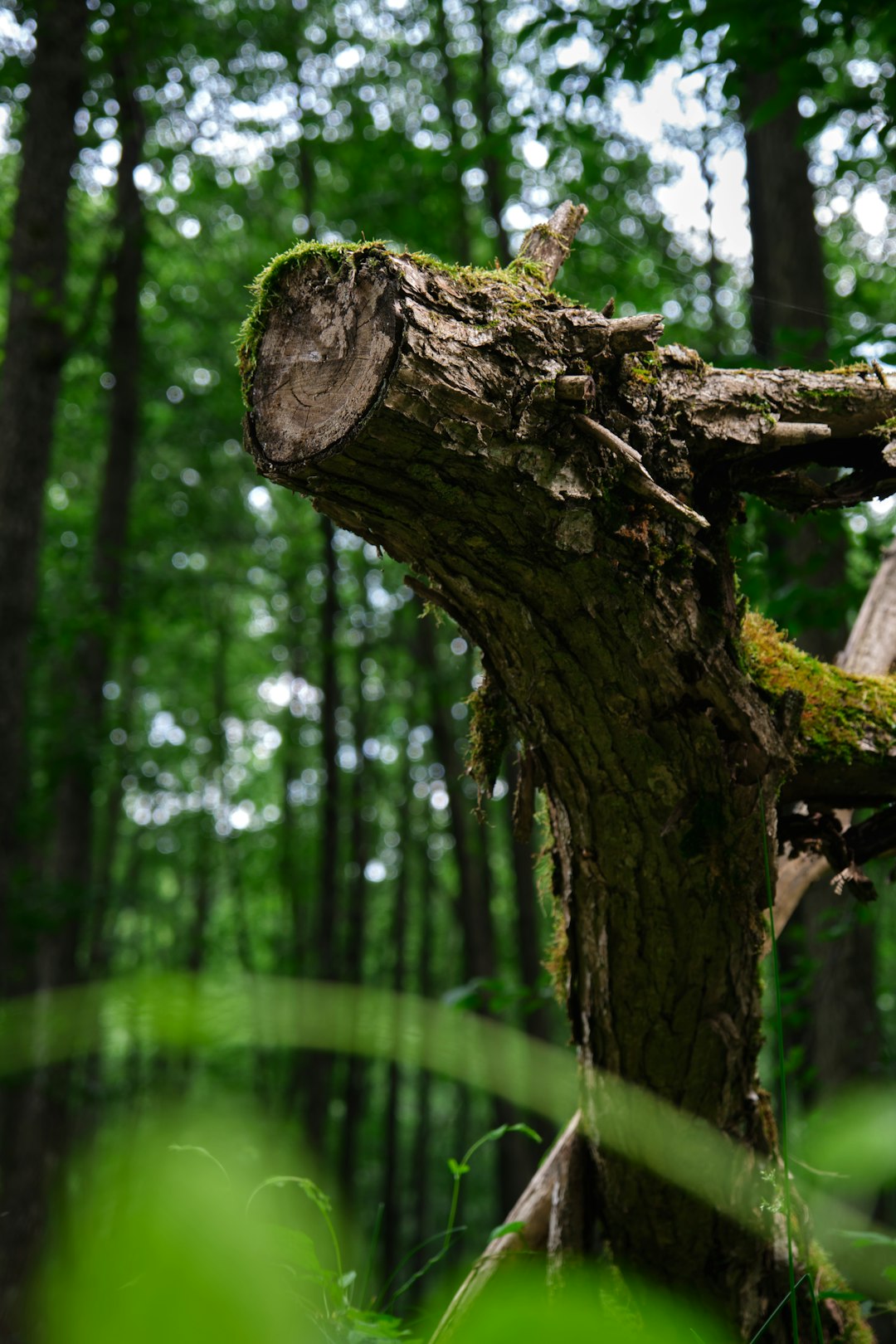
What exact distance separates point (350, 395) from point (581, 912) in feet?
4.00

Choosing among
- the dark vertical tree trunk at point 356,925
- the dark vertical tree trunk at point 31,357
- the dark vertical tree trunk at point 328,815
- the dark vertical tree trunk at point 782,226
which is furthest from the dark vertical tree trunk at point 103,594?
the dark vertical tree trunk at point 356,925

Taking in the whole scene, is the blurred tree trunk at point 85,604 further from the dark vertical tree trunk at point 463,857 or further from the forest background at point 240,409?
the dark vertical tree trunk at point 463,857

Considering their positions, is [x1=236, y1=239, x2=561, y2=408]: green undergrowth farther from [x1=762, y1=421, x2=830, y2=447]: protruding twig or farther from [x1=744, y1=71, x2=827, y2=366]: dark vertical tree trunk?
[x1=744, y1=71, x2=827, y2=366]: dark vertical tree trunk

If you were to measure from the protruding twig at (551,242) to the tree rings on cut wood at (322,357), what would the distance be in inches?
17.6

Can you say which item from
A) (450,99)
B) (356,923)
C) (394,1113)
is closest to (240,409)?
(450,99)

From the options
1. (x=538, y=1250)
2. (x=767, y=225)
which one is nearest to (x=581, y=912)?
(x=538, y=1250)

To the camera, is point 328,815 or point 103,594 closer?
point 103,594

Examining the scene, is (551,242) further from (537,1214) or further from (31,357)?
(31,357)

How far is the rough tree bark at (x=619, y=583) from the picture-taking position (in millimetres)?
1492

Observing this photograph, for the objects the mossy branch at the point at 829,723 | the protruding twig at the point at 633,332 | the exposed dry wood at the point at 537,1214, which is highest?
the protruding twig at the point at 633,332

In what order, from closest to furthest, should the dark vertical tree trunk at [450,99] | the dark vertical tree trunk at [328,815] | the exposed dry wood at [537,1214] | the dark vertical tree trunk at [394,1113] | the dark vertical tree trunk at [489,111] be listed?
1. the exposed dry wood at [537,1214]
2. the dark vertical tree trunk at [489,111]
3. the dark vertical tree trunk at [450,99]
4. the dark vertical tree trunk at [328,815]
5. the dark vertical tree trunk at [394,1113]

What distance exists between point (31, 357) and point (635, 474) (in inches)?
234

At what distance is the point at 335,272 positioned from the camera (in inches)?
60.4

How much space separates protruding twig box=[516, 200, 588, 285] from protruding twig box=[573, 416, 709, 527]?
429 mm
